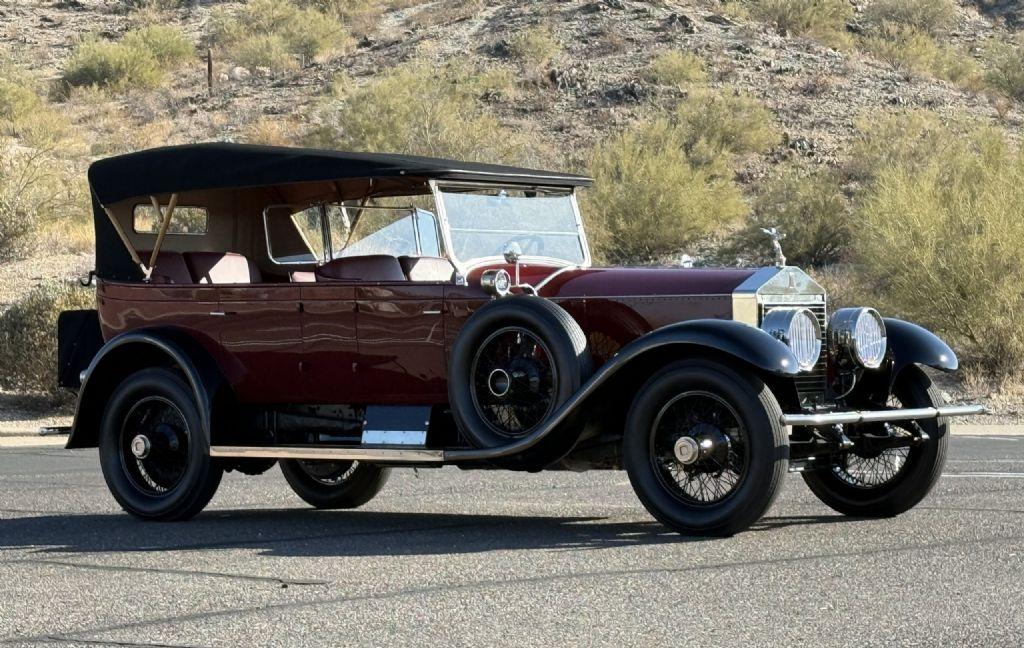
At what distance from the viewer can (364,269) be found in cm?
1111

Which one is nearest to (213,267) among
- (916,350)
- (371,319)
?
(371,319)

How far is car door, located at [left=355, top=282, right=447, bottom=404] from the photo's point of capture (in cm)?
1021

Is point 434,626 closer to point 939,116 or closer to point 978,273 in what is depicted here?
point 978,273

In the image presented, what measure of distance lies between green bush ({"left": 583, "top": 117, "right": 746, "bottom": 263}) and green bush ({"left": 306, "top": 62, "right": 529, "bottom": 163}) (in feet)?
11.8

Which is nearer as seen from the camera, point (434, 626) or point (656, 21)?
point (434, 626)

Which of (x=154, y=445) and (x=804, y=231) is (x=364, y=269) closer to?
(x=154, y=445)

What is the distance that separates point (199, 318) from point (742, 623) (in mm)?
5435

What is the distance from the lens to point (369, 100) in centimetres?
4181

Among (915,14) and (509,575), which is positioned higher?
(915,14)

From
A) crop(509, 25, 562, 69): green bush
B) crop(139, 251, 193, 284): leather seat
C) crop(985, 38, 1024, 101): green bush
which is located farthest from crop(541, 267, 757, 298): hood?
crop(985, 38, 1024, 101): green bush

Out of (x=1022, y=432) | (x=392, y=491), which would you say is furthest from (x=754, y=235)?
(x=392, y=491)

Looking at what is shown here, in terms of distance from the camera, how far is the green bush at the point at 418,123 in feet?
126

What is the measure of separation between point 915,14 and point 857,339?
1887 inches

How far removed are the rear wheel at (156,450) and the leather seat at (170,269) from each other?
80cm
